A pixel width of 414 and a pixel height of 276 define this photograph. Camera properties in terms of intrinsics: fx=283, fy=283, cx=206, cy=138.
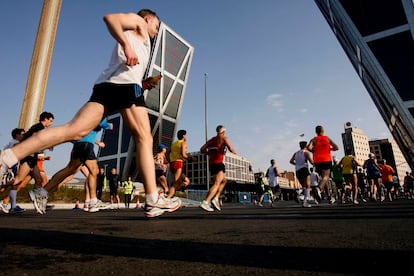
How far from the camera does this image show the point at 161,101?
80750 millimetres

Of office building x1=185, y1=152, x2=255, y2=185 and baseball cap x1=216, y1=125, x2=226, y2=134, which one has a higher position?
office building x1=185, y1=152, x2=255, y2=185

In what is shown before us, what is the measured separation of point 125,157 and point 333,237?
84628mm

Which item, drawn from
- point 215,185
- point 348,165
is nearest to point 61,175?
point 215,185

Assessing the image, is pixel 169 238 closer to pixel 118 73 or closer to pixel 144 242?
pixel 144 242

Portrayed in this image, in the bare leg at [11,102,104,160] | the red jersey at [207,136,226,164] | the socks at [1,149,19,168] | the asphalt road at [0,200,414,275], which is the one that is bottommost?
the asphalt road at [0,200,414,275]

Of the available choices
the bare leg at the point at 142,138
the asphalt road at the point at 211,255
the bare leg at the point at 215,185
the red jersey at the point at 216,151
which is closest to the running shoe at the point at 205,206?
the bare leg at the point at 215,185

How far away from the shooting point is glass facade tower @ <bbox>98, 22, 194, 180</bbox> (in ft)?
262

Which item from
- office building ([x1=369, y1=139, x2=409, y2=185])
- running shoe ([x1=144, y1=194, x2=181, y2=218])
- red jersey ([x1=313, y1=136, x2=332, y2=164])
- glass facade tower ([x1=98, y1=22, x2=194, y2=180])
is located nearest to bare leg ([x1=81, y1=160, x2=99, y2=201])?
running shoe ([x1=144, y1=194, x2=181, y2=218])

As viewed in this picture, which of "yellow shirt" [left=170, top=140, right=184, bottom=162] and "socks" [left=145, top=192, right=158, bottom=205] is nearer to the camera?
"socks" [left=145, top=192, right=158, bottom=205]

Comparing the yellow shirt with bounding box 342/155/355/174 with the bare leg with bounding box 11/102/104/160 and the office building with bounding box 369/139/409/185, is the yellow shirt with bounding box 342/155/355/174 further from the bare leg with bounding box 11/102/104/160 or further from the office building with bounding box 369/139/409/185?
the office building with bounding box 369/139/409/185

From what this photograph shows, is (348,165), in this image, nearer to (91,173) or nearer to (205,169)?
(91,173)

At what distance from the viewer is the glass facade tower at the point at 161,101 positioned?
7981 centimetres

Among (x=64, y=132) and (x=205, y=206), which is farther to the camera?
(x=205, y=206)

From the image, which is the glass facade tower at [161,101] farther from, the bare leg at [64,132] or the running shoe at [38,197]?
the bare leg at [64,132]
